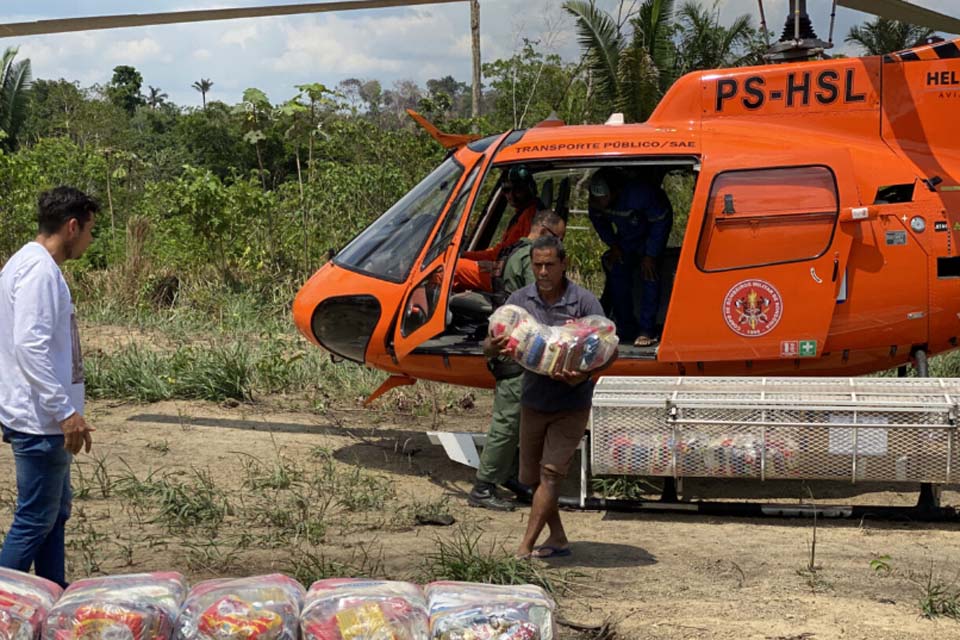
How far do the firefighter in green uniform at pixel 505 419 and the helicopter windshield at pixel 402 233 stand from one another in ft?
2.36

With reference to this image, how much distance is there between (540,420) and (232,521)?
2.21m

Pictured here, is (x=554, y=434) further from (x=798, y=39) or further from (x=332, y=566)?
(x=798, y=39)

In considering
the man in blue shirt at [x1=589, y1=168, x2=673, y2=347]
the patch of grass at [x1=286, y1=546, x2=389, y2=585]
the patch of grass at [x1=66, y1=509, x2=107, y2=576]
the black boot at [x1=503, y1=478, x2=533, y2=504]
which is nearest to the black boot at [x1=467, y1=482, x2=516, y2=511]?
the black boot at [x1=503, y1=478, x2=533, y2=504]

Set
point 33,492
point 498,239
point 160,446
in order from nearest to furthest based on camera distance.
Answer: point 33,492 → point 160,446 → point 498,239

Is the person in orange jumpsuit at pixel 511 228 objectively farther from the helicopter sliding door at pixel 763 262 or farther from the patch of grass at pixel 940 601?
the patch of grass at pixel 940 601

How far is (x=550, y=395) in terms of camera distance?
5.57m

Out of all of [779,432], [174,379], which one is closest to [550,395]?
[779,432]

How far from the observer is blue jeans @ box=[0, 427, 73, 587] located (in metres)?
4.55

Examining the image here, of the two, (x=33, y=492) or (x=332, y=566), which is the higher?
(x=33, y=492)

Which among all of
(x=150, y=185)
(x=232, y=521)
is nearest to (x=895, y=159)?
(x=232, y=521)

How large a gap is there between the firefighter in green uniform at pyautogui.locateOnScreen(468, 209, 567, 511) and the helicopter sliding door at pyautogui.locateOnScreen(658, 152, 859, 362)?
1025mm

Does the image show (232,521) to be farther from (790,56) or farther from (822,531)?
(790,56)

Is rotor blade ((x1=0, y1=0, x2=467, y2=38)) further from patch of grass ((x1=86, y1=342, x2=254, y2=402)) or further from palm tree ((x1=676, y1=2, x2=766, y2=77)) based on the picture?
palm tree ((x1=676, y1=2, x2=766, y2=77))

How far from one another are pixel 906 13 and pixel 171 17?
435 cm
